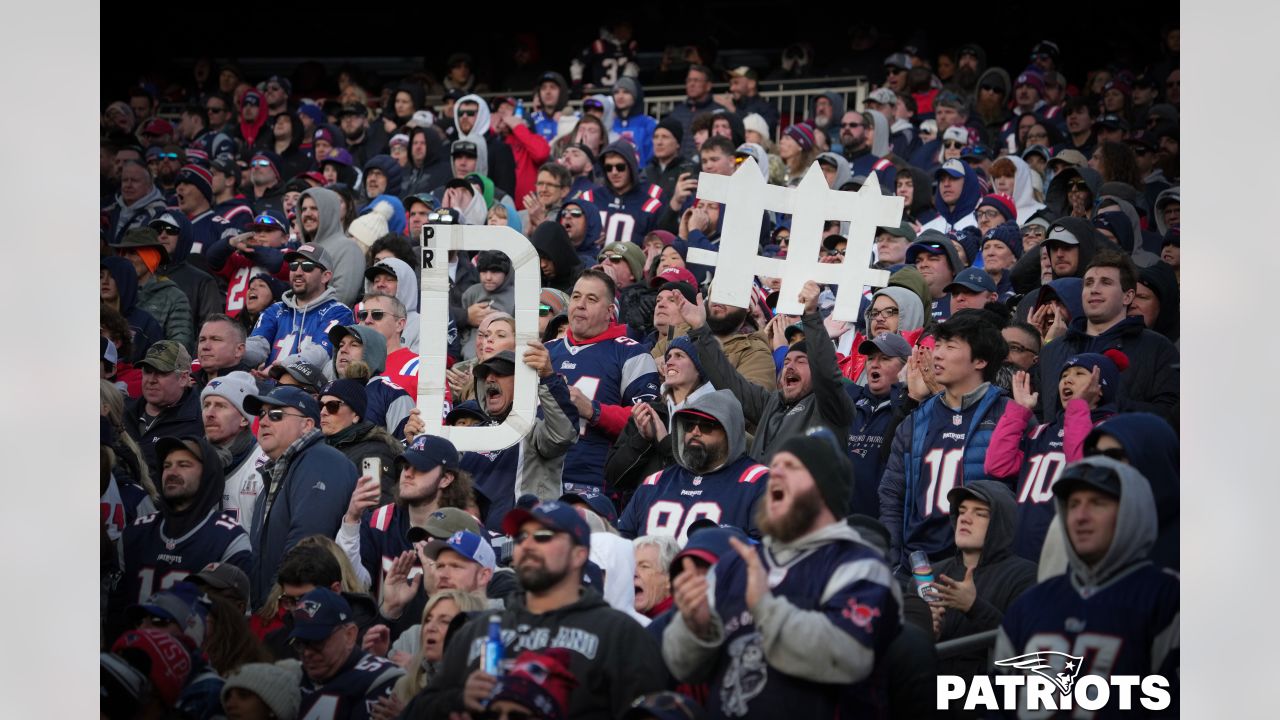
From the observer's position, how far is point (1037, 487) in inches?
216

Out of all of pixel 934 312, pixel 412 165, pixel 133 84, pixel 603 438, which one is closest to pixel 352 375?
pixel 603 438

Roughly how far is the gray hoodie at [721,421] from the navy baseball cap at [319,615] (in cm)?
133

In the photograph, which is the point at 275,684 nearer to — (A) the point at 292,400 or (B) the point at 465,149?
(A) the point at 292,400

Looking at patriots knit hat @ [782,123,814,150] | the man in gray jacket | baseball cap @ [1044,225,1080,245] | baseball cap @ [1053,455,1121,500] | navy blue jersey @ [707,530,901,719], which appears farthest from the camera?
patriots knit hat @ [782,123,814,150]

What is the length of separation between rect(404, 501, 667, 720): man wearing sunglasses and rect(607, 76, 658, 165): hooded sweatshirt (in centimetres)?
664

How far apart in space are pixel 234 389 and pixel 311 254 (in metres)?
1.53

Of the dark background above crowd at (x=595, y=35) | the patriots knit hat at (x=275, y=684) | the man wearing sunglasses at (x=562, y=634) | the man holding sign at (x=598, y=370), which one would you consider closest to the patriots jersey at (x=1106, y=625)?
the man wearing sunglasses at (x=562, y=634)

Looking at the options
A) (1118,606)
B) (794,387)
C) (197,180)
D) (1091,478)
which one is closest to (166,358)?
(794,387)

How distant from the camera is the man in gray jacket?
582cm

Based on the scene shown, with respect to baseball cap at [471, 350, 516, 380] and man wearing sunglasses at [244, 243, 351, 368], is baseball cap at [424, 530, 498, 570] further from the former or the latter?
man wearing sunglasses at [244, 243, 351, 368]

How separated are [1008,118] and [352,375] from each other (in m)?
5.75

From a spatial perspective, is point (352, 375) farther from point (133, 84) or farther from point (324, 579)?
point (133, 84)

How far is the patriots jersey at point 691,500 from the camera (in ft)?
18.7

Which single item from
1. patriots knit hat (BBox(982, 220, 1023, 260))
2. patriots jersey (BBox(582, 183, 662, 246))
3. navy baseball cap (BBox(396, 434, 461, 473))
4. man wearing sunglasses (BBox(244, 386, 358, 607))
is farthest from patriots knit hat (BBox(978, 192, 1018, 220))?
man wearing sunglasses (BBox(244, 386, 358, 607))
